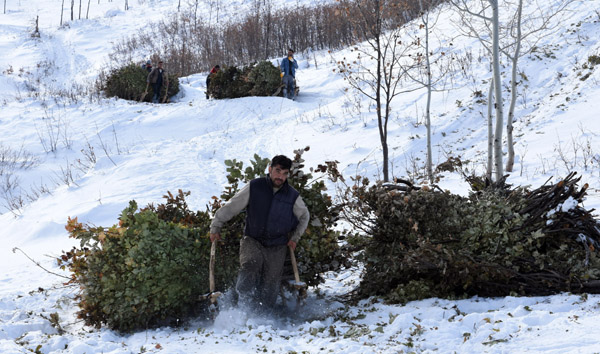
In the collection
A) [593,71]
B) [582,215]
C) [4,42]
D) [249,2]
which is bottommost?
[582,215]

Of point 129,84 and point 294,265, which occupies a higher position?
point 129,84

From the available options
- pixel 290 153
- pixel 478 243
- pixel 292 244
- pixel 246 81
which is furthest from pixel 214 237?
pixel 246 81

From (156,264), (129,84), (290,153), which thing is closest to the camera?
(156,264)

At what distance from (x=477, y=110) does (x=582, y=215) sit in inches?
351

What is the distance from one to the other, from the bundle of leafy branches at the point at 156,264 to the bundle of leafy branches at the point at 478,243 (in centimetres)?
55

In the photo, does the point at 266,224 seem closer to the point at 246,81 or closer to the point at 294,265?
the point at 294,265

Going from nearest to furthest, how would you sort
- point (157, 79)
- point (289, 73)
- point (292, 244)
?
point (292, 244), point (289, 73), point (157, 79)

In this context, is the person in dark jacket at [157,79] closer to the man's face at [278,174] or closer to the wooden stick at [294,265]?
the man's face at [278,174]

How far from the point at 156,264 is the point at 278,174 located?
142 centimetres

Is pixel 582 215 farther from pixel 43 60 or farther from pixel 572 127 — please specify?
pixel 43 60

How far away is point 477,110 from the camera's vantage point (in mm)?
12336

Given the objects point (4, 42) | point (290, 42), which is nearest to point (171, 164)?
point (290, 42)

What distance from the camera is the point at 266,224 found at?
4336 mm

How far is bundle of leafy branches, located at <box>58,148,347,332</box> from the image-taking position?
4.05 meters
